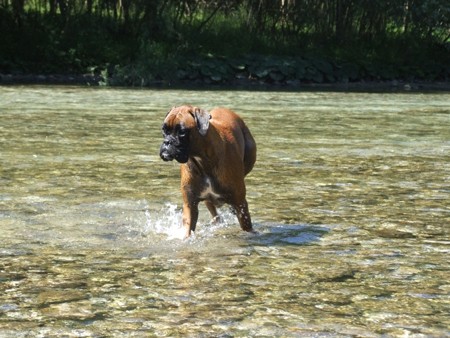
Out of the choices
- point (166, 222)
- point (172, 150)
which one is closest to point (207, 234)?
point (166, 222)

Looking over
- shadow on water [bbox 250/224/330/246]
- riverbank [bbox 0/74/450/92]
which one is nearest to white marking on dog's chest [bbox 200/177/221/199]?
shadow on water [bbox 250/224/330/246]

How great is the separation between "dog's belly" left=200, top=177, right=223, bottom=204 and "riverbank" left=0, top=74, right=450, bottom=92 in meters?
23.4

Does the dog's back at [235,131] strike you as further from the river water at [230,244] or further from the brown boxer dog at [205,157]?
the river water at [230,244]

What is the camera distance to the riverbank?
31.3m

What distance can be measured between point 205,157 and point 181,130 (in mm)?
368

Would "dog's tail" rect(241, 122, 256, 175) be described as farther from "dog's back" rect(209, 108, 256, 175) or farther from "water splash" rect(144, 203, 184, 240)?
"water splash" rect(144, 203, 184, 240)

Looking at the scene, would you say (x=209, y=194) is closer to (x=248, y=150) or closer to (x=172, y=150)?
(x=172, y=150)

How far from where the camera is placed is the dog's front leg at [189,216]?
716 centimetres

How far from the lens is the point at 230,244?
7.24 metres

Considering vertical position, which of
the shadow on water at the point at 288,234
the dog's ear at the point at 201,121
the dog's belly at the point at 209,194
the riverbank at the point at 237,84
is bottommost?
the riverbank at the point at 237,84

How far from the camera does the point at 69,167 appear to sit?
1127 centimetres

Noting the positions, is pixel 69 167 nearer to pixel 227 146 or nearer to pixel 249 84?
pixel 227 146

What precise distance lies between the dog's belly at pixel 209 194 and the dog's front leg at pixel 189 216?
10 centimetres

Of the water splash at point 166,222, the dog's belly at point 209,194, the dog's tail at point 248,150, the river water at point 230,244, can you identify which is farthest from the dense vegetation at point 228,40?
the dog's belly at point 209,194
